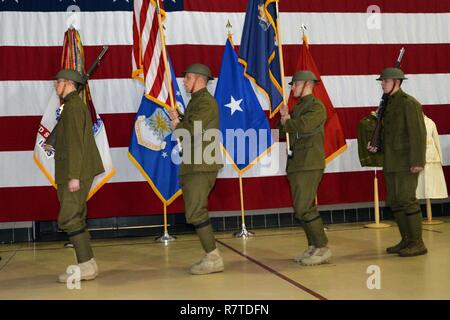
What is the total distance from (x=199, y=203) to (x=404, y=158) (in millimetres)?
1744

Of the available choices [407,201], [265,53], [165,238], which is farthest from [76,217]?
[407,201]

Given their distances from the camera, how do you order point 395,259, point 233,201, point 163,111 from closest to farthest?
point 395,259 → point 163,111 → point 233,201

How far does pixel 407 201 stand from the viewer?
4.97 metres

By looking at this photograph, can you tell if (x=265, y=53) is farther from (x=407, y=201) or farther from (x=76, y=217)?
(x=76, y=217)

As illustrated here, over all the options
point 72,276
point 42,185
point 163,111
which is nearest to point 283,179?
point 163,111

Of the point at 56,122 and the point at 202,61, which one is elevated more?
the point at 202,61

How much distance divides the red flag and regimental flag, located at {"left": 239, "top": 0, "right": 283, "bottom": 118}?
3.52 ft

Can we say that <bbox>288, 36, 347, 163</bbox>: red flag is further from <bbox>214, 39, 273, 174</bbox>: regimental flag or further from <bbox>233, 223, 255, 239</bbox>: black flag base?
<bbox>233, 223, 255, 239</bbox>: black flag base

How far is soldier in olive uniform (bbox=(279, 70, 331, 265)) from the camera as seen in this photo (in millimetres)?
4719

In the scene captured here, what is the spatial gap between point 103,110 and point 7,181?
1269mm

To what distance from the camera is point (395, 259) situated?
4863 mm

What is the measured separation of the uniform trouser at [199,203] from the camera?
4492 millimetres

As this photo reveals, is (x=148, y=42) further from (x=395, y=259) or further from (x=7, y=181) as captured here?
(x=395, y=259)

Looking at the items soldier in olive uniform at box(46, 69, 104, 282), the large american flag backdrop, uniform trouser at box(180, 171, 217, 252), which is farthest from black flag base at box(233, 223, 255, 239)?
soldier in olive uniform at box(46, 69, 104, 282)
